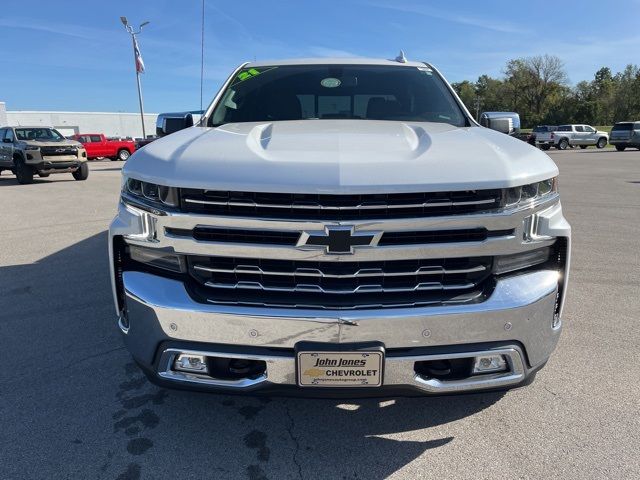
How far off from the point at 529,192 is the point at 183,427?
2.10m

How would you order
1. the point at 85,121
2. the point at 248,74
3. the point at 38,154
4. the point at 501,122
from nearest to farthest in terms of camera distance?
the point at 501,122 → the point at 248,74 → the point at 38,154 → the point at 85,121

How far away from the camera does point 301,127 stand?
280cm

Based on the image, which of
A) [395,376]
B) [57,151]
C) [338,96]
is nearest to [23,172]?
[57,151]

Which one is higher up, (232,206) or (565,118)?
(565,118)

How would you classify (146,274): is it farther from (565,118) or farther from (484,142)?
(565,118)

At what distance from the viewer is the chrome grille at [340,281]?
6.59 ft

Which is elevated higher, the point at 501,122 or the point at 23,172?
the point at 501,122

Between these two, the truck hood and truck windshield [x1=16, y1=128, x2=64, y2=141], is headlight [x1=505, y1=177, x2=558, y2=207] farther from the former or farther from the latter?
truck windshield [x1=16, y1=128, x2=64, y2=141]

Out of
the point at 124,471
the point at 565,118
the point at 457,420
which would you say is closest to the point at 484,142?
the point at 457,420

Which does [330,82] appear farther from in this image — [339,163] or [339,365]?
[339,365]

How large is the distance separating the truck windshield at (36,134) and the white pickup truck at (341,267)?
16.6 m

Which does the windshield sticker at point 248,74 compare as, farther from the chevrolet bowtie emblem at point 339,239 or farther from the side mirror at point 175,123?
the chevrolet bowtie emblem at point 339,239

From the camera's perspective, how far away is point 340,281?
2023 millimetres

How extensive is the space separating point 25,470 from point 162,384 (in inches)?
31.0
